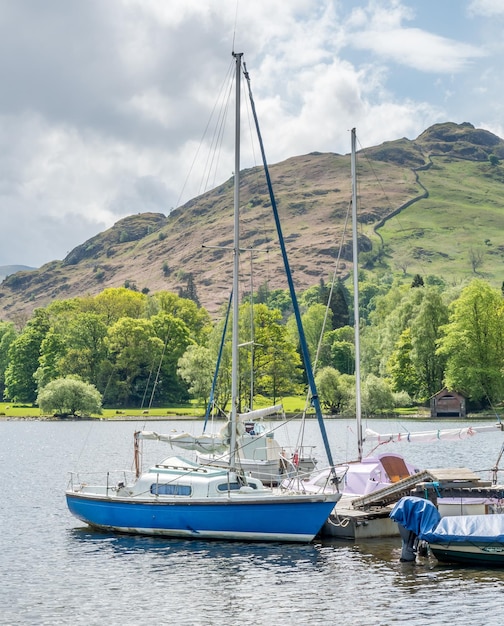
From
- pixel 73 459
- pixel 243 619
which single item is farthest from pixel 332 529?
pixel 73 459

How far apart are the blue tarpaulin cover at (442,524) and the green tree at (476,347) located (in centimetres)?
9906

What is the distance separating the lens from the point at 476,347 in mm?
130250

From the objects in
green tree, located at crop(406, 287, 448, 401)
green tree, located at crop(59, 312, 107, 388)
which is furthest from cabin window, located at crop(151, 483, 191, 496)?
green tree, located at crop(59, 312, 107, 388)

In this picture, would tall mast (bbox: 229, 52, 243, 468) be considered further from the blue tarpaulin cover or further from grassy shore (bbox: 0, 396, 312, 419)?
grassy shore (bbox: 0, 396, 312, 419)

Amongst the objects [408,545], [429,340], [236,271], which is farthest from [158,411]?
[408,545]

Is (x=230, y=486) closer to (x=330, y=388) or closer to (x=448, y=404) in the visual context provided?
(x=448, y=404)

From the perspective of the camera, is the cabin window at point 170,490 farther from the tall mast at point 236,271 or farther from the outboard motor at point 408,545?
the outboard motor at point 408,545

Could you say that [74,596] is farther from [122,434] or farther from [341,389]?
[341,389]

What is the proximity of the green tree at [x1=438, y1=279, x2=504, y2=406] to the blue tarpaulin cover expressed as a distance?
9906cm

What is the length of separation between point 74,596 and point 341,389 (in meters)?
113

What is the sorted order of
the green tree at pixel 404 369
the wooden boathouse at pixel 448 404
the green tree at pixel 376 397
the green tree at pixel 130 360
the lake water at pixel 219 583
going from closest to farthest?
1. the lake water at pixel 219 583
2. the green tree at pixel 376 397
3. the wooden boathouse at pixel 448 404
4. the green tree at pixel 404 369
5. the green tree at pixel 130 360

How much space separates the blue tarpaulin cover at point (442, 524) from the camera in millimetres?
32250

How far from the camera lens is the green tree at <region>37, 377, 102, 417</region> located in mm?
148750

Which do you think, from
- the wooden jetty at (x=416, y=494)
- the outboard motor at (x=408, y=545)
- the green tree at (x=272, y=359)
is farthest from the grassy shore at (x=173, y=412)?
the outboard motor at (x=408, y=545)
